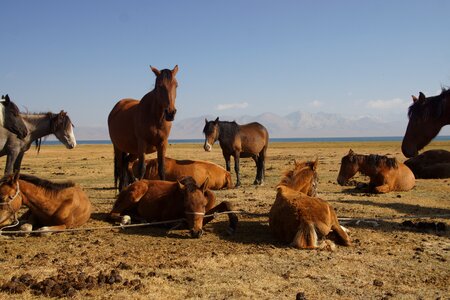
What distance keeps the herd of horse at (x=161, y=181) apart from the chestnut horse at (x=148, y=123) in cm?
2

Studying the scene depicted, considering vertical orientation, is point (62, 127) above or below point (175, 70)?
below

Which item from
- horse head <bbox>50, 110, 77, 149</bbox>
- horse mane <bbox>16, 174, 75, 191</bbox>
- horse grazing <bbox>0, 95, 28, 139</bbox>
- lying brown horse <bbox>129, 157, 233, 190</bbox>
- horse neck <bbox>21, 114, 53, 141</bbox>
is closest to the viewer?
horse mane <bbox>16, 174, 75, 191</bbox>

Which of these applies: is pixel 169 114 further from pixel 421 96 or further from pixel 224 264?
pixel 421 96

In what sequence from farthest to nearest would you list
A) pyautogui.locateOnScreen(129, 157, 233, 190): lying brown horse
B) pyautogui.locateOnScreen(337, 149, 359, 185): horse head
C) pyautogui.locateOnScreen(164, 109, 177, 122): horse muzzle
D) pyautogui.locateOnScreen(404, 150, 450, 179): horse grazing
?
1. pyautogui.locateOnScreen(404, 150, 450, 179): horse grazing
2. pyautogui.locateOnScreen(337, 149, 359, 185): horse head
3. pyautogui.locateOnScreen(129, 157, 233, 190): lying brown horse
4. pyautogui.locateOnScreen(164, 109, 177, 122): horse muzzle

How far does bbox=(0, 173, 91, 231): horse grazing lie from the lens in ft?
20.7

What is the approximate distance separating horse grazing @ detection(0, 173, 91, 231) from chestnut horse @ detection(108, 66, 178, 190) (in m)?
3.07

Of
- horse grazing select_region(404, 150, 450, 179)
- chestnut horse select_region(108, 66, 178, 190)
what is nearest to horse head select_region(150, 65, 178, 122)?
chestnut horse select_region(108, 66, 178, 190)

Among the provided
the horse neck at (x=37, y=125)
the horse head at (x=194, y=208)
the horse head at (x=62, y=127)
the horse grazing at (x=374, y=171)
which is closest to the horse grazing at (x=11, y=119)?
the horse neck at (x=37, y=125)

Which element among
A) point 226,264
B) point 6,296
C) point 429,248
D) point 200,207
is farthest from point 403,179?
point 6,296

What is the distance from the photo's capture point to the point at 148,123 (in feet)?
33.8

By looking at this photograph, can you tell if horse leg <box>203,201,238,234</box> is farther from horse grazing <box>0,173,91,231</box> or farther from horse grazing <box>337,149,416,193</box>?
horse grazing <box>337,149,416,193</box>

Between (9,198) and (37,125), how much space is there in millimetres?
4601

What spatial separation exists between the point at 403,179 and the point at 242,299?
10.5m

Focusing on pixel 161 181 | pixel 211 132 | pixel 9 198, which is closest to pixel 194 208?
pixel 161 181
